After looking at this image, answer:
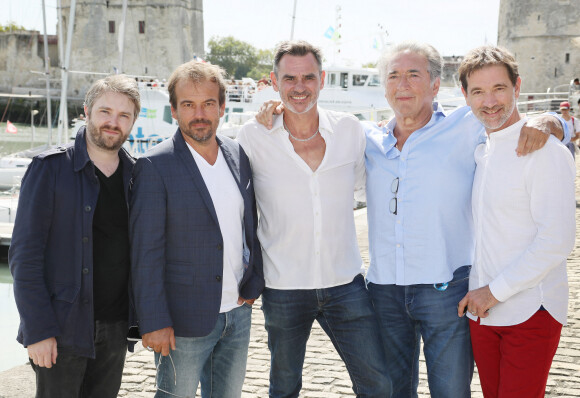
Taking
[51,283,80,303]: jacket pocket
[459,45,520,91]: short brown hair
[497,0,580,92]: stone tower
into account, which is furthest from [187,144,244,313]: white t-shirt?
[497,0,580,92]: stone tower

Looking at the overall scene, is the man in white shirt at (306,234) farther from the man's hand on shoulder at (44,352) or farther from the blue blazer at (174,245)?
the man's hand on shoulder at (44,352)

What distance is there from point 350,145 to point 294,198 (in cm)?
38

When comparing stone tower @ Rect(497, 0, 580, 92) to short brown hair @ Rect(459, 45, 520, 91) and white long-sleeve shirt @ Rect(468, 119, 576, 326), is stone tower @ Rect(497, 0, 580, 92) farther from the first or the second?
white long-sleeve shirt @ Rect(468, 119, 576, 326)

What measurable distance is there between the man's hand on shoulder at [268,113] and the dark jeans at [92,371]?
3.64ft

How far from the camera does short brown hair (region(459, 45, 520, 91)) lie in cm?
262

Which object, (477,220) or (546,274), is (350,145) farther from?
(546,274)

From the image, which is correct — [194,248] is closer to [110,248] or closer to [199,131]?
[110,248]

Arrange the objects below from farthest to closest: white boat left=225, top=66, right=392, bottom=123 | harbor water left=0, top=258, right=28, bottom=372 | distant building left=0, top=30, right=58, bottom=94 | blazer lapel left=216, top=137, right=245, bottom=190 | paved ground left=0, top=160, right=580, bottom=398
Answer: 1. distant building left=0, top=30, right=58, bottom=94
2. white boat left=225, top=66, right=392, bottom=123
3. harbor water left=0, top=258, right=28, bottom=372
4. paved ground left=0, top=160, right=580, bottom=398
5. blazer lapel left=216, top=137, right=245, bottom=190

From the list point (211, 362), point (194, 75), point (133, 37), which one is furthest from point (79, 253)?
point (133, 37)

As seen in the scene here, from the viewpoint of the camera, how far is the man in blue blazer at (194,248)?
2578 mm

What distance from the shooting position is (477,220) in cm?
271

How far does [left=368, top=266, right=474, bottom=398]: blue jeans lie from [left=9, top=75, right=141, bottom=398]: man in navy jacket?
3.87ft

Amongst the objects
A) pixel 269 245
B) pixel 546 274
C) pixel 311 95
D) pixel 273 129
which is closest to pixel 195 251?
pixel 269 245

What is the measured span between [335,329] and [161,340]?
85 cm
